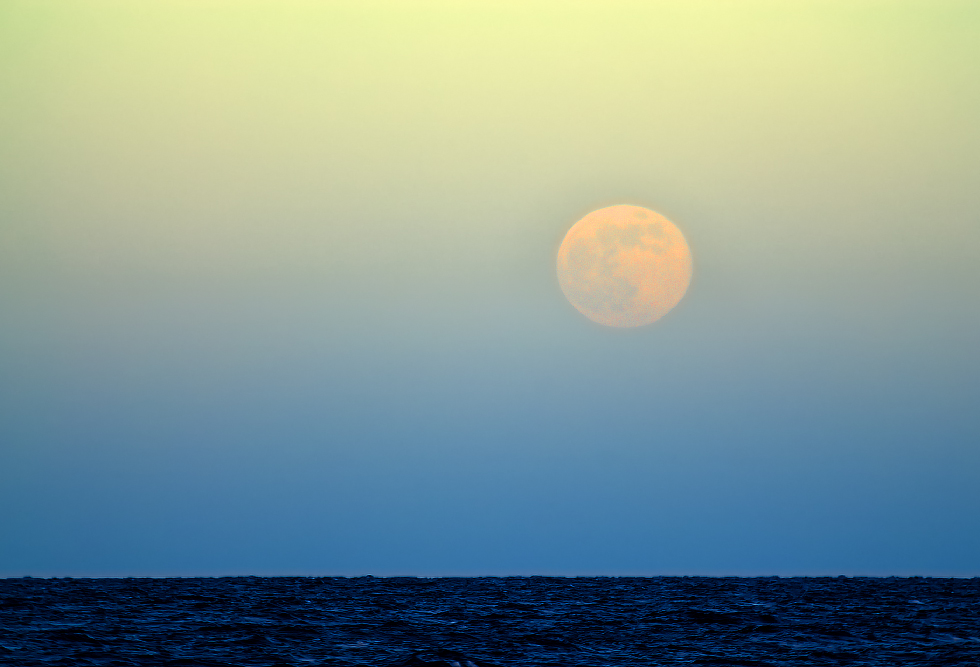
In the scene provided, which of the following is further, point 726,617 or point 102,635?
point 726,617

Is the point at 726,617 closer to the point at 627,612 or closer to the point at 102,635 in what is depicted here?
the point at 627,612

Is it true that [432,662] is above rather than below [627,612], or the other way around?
below

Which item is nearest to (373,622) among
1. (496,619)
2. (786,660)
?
(496,619)

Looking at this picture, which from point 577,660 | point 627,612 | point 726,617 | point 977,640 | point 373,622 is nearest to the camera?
point 577,660

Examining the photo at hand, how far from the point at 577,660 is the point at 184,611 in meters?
39.6

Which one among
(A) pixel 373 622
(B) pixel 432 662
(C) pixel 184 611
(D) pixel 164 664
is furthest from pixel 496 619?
→ (D) pixel 164 664

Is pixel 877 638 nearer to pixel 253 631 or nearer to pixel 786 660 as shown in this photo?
pixel 786 660

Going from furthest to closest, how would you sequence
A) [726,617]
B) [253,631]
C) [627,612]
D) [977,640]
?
[627,612] → [726,617] → [253,631] → [977,640]

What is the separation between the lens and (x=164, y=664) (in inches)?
1496

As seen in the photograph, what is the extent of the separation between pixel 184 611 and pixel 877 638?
150ft

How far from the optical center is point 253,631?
53.7 m

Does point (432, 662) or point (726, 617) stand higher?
point (726, 617)

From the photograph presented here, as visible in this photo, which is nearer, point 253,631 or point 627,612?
point 253,631

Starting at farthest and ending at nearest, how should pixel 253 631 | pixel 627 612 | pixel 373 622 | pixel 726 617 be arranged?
1. pixel 627 612
2. pixel 726 617
3. pixel 373 622
4. pixel 253 631
